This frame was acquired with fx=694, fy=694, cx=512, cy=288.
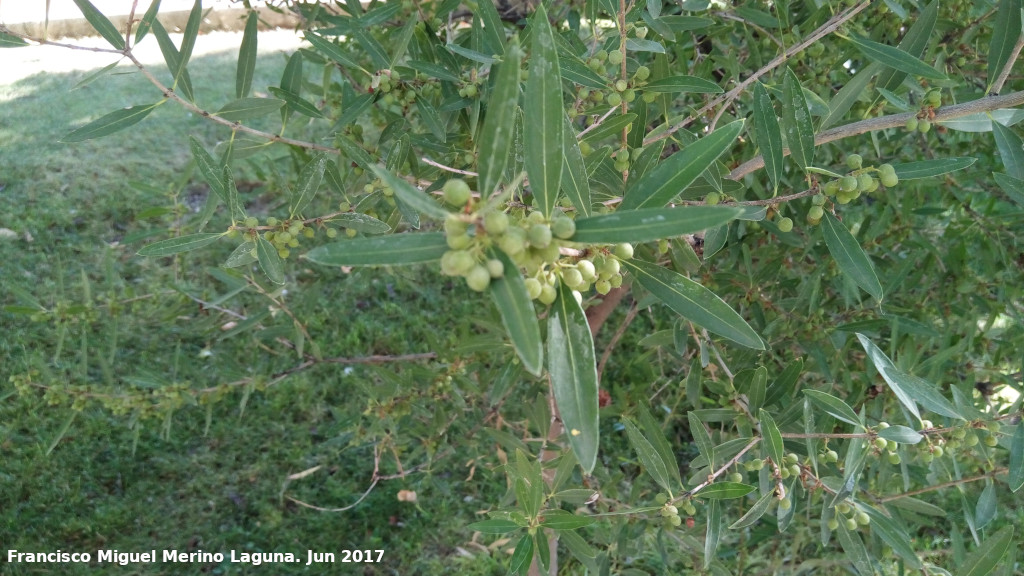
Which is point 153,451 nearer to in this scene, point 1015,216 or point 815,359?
point 815,359

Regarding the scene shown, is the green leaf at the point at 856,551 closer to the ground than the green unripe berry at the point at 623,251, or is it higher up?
closer to the ground

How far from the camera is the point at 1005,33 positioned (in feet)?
4.15

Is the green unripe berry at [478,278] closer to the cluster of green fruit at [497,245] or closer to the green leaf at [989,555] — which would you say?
the cluster of green fruit at [497,245]

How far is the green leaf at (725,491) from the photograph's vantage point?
4.30 ft

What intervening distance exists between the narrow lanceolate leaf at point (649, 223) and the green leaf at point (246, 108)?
92 cm

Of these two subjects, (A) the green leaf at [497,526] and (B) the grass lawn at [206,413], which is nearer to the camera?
(A) the green leaf at [497,526]

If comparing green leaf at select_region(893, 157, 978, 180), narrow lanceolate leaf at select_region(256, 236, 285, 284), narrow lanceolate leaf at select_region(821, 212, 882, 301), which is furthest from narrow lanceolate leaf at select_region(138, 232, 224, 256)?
green leaf at select_region(893, 157, 978, 180)

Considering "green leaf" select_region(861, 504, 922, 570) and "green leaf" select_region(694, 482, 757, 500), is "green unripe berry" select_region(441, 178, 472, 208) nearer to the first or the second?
"green leaf" select_region(694, 482, 757, 500)

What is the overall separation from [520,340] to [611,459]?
3.02 metres

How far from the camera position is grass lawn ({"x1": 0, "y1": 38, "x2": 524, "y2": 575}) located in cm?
261

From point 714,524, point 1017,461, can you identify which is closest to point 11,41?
point 714,524

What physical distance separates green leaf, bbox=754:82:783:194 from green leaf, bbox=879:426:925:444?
51cm

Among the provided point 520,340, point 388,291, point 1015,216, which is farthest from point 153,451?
point 1015,216

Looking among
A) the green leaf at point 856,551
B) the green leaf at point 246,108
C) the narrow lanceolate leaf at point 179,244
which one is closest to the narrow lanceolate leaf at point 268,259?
the narrow lanceolate leaf at point 179,244
